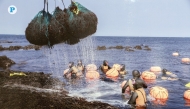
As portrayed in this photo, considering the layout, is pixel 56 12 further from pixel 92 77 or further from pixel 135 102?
pixel 92 77

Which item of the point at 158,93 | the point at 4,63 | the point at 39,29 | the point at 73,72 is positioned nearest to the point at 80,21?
the point at 39,29

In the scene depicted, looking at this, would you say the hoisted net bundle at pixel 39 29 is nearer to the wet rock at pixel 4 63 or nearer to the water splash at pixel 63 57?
the water splash at pixel 63 57

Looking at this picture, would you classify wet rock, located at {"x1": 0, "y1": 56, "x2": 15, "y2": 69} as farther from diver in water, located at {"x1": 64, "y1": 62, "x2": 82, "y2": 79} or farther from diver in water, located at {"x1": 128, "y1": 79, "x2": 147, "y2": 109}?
diver in water, located at {"x1": 128, "y1": 79, "x2": 147, "y2": 109}

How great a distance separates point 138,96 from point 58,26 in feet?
19.0

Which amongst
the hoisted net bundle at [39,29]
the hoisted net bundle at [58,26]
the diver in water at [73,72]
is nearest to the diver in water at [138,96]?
the hoisted net bundle at [58,26]

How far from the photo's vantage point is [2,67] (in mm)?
23422

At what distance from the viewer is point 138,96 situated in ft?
29.7

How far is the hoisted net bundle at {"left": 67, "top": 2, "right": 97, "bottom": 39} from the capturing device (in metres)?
4.44

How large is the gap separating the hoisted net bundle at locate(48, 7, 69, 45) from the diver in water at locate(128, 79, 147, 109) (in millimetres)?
4950

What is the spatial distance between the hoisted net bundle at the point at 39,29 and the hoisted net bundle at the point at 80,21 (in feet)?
1.48

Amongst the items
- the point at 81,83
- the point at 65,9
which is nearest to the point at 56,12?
the point at 65,9

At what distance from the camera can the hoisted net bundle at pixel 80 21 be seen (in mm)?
4441

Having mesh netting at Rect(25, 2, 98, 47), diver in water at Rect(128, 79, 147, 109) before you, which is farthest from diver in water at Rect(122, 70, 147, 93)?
mesh netting at Rect(25, 2, 98, 47)

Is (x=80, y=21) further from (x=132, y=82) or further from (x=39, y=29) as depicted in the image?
(x=132, y=82)
